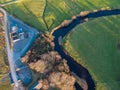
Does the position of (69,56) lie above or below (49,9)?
below

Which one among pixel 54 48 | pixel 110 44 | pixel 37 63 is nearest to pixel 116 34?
pixel 110 44

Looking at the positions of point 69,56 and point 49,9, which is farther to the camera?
point 49,9

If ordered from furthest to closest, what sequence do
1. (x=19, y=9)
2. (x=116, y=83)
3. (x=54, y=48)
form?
1. (x=19, y=9)
2. (x=54, y=48)
3. (x=116, y=83)

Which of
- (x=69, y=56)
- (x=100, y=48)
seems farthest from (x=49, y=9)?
(x=100, y=48)

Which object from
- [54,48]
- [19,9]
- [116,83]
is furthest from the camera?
[19,9]

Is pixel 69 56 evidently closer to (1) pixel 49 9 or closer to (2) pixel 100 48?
(2) pixel 100 48

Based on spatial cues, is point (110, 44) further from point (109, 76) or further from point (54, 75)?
point (54, 75)
